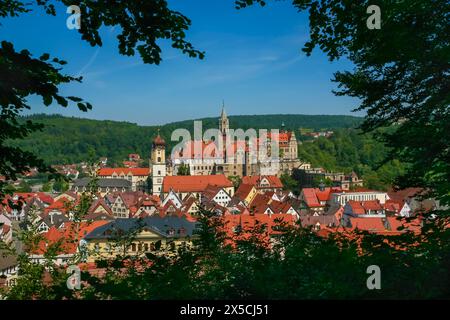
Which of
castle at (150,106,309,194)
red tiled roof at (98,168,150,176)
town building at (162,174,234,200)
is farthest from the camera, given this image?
red tiled roof at (98,168,150,176)

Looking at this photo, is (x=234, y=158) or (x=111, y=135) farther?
(x=111, y=135)

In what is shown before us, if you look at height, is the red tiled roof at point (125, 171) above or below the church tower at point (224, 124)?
below

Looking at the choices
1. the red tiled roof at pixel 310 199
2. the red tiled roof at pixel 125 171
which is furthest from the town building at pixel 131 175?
the red tiled roof at pixel 310 199

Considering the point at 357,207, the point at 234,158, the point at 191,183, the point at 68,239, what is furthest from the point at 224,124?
the point at 68,239

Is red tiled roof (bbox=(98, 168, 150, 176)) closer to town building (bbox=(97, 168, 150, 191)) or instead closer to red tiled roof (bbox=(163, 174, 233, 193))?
town building (bbox=(97, 168, 150, 191))

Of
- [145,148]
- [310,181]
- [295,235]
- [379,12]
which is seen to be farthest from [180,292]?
[145,148]

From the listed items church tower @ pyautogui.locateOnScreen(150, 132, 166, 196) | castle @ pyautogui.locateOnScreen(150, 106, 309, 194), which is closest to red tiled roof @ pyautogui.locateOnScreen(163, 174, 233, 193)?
church tower @ pyautogui.locateOnScreen(150, 132, 166, 196)

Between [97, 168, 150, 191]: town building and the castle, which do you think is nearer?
the castle

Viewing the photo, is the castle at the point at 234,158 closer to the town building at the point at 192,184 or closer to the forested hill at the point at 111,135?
the town building at the point at 192,184

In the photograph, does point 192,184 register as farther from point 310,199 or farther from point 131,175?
point 131,175
